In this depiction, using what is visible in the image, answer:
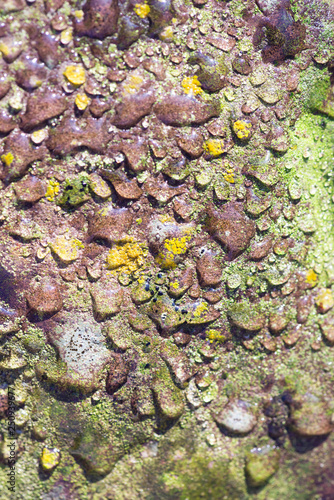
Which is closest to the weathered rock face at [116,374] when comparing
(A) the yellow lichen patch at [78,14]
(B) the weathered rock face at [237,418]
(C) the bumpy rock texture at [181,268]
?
(C) the bumpy rock texture at [181,268]

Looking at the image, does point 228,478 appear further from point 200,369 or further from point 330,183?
point 330,183

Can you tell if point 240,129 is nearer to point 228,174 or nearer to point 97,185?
point 228,174

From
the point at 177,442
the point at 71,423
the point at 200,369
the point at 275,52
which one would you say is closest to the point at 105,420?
the point at 71,423

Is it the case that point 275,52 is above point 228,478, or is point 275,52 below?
above

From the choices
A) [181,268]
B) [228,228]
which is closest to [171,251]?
[181,268]

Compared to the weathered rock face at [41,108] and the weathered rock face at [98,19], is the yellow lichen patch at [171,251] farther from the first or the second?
the weathered rock face at [98,19]

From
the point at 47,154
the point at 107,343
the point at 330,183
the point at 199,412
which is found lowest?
the point at 199,412

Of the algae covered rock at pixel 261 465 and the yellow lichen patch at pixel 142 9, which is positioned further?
the algae covered rock at pixel 261 465
